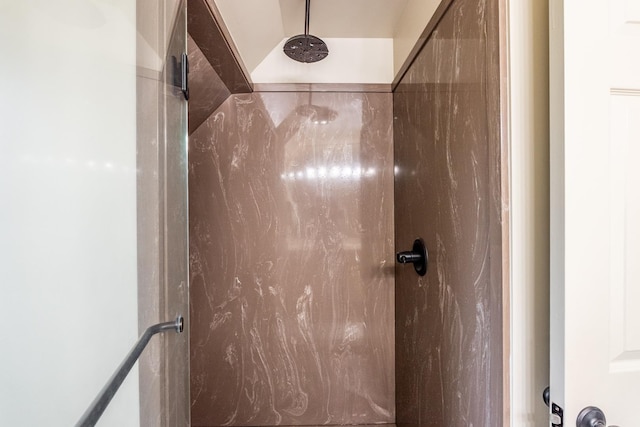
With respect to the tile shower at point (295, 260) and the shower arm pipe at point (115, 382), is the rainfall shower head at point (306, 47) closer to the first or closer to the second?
the tile shower at point (295, 260)

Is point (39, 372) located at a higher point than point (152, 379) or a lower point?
higher

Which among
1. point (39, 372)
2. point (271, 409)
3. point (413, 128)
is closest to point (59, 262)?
point (39, 372)

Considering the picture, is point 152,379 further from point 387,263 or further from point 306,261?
point 387,263

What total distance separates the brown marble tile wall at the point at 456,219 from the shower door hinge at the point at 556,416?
0.10 metres

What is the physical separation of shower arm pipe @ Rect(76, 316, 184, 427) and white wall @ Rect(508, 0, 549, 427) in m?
0.84

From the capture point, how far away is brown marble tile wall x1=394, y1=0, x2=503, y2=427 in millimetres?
720

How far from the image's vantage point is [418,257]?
121 centimetres

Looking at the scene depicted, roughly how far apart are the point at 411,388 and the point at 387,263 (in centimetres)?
63

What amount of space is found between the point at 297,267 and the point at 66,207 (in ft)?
4.29

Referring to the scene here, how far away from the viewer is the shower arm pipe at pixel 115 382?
52cm

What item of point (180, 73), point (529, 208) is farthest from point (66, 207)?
point (529, 208)

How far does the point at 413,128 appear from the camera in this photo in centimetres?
134
